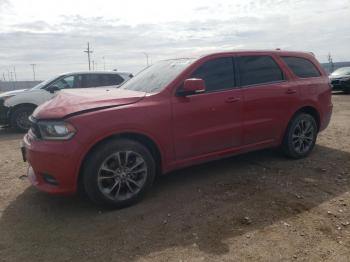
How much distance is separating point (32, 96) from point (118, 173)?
21.1 feet

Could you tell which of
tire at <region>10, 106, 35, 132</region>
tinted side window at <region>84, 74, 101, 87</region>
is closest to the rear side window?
tinted side window at <region>84, 74, 101, 87</region>

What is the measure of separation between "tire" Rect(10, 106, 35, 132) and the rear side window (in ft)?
22.4

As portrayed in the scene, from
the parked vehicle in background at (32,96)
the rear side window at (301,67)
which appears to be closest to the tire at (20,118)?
the parked vehicle in background at (32,96)

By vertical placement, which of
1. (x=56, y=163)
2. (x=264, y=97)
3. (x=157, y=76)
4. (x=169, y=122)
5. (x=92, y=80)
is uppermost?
(x=92, y=80)

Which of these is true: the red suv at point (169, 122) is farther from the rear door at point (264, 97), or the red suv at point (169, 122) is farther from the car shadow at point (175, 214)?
the car shadow at point (175, 214)

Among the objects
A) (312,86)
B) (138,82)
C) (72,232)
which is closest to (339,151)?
(312,86)

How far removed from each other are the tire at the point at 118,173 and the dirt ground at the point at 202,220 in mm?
164

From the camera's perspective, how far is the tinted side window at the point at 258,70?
502cm

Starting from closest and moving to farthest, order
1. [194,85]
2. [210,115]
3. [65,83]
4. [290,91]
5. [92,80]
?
[194,85], [210,115], [290,91], [65,83], [92,80]

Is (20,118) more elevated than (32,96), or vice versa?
(32,96)

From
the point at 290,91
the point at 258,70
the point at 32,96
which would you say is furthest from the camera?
the point at 32,96

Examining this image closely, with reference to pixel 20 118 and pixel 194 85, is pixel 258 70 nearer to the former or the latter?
pixel 194 85

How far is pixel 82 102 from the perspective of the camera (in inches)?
157

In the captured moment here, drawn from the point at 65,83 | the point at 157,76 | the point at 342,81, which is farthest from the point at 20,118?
the point at 342,81
